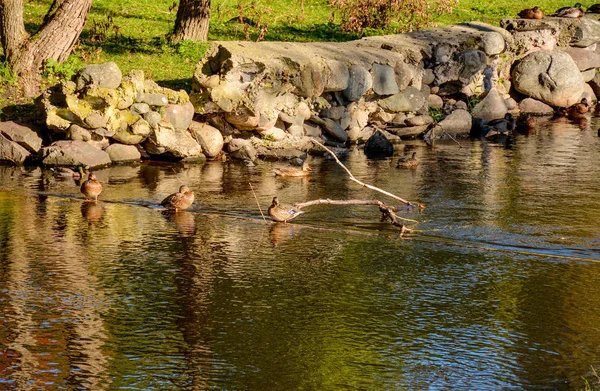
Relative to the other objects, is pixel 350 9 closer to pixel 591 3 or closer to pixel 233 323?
pixel 591 3

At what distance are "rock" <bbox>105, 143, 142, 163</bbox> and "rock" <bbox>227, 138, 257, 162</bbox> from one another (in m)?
1.72

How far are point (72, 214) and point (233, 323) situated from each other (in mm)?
4873

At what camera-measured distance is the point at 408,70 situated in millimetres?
20312

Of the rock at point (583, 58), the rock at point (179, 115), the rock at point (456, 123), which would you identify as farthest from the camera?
the rock at point (583, 58)

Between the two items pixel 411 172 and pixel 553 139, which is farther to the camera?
pixel 553 139

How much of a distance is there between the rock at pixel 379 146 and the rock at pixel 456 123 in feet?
8.81

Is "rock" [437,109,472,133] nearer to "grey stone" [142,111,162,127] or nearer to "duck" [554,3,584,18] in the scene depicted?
"duck" [554,3,584,18]

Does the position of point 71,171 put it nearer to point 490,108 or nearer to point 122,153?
point 122,153

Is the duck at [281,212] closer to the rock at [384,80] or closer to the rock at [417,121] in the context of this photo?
the rock at [384,80]

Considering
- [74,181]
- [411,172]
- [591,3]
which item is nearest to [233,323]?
[74,181]

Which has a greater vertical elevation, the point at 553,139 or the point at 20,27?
the point at 20,27

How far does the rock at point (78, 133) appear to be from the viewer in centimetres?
1606

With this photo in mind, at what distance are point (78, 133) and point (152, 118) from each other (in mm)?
1244

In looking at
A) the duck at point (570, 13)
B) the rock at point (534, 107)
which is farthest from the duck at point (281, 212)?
the duck at point (570, 13)
